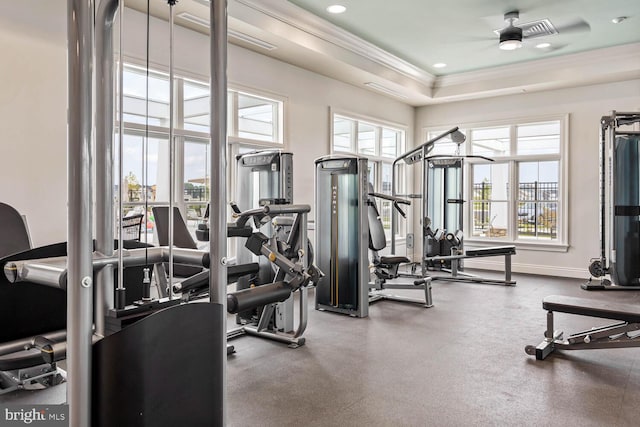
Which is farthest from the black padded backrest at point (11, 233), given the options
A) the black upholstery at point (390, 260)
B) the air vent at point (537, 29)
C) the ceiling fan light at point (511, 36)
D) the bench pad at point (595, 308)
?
the air vent at point (537, 29)

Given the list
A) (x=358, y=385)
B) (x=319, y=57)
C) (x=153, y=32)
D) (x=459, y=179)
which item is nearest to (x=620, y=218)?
(x=459, y=179)

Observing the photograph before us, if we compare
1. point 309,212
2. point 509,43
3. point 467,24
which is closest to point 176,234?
point 309,212

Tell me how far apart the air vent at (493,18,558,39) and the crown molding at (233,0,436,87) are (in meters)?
1.53

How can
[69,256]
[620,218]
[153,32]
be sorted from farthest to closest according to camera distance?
[620,218], [153,32], [69,256]

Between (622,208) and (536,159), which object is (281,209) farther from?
(536,159)

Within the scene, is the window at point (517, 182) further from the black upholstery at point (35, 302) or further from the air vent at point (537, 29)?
the black upholstery at point (35, 302)

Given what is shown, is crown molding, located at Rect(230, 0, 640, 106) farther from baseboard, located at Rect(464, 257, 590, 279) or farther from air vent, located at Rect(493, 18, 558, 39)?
baseboard, located at Rect(464, 257, 590, 279)

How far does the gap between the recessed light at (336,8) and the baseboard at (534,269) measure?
489cm

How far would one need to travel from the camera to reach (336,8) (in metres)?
4.95

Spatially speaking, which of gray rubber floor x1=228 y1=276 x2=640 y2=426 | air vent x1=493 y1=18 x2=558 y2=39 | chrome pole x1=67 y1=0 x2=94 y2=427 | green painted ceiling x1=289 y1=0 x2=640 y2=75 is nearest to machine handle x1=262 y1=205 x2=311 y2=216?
gray rubber floor x1=228 y1=276 x2=640 y2=426

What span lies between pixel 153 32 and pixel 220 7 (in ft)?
11.2

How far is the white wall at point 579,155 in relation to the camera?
22.7 ft

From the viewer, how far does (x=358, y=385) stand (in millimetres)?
2867

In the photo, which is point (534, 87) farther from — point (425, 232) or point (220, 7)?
point (220, 7)
